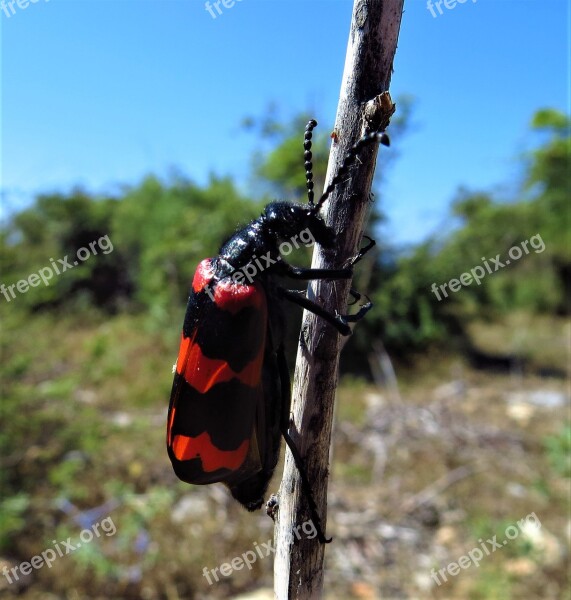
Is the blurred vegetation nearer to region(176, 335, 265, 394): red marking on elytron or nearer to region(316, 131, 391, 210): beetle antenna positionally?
region(176, 335, 265, 394): red marking on elytron

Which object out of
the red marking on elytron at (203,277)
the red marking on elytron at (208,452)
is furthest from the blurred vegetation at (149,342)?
the red marking on elytron at (208,452)

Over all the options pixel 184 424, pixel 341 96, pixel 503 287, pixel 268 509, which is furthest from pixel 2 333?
pixel 503 287

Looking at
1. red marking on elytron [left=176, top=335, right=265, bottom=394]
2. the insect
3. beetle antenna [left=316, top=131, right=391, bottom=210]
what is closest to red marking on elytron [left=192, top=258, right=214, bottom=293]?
the insect

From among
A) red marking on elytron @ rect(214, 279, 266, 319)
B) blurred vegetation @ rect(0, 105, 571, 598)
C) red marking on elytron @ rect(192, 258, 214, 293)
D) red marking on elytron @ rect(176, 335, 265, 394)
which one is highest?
blurred vegetation @ rect(0, 105, 571, 598)

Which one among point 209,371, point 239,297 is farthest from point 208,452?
point 239,297

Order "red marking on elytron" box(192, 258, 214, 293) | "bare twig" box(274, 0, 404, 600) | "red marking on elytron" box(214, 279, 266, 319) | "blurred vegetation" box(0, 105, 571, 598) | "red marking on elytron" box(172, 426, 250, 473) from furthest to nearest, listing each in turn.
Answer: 1. "blurred vegetation" box(0, 105, 571, 598)
2. "red marking on elytron" box(192, 258, 214, 293)
3. "red marking on elytron" box(214, 279, 266, 319)
4. "red marking on elytron" box(172, 426, 250, 473)
5. "bare twig" box(274, 0, 404, 600)

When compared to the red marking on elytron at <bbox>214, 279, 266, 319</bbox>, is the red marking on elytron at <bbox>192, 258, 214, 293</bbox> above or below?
above

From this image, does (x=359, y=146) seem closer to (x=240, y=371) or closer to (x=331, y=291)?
(x=331, y=291)

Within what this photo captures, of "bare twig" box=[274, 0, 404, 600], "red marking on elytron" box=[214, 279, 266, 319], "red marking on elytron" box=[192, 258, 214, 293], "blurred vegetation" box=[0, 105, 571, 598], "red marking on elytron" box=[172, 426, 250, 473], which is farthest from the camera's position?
"blurred vegetation" box=[0, 105, 571, 598]
